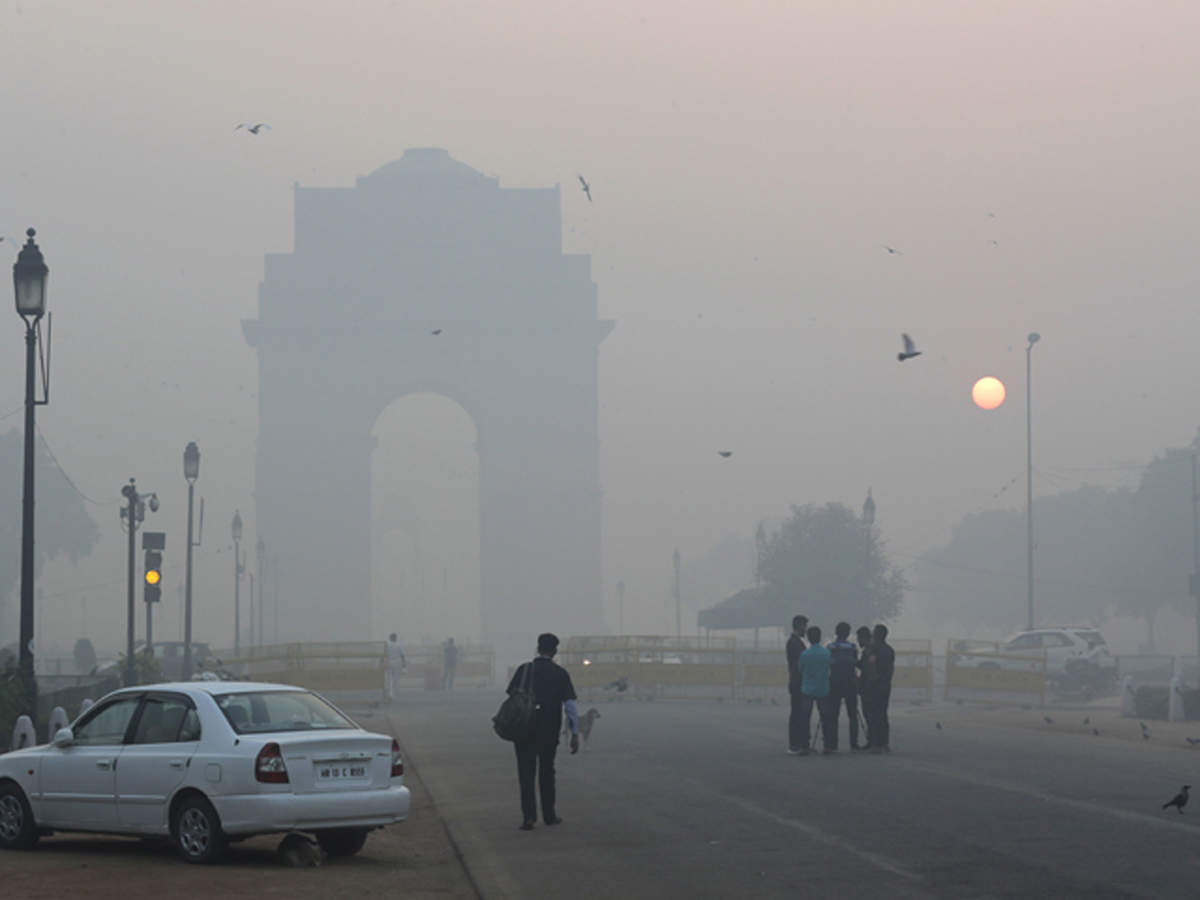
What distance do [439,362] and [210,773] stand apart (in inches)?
2873

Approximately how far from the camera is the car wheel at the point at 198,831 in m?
10.9

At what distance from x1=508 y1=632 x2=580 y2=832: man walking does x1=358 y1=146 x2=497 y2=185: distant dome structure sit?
69071 millimetres

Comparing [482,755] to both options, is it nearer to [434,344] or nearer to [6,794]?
[6,794]

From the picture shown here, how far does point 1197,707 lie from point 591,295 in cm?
5474

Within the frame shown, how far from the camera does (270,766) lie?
35.3ft

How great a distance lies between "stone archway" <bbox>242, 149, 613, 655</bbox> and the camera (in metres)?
80.1

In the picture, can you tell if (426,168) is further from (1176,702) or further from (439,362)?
(1176,702)

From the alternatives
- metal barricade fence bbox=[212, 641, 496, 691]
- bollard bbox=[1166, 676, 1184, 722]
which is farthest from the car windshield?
metal barricade fence bbox=[212, 641, 496, 691]

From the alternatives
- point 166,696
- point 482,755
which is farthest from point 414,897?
point 482,755

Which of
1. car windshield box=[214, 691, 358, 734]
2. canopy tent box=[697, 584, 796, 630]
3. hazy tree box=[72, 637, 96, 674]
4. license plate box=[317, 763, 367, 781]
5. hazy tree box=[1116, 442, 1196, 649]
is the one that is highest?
hazy tree box=[1116, 442, 1196, 649]

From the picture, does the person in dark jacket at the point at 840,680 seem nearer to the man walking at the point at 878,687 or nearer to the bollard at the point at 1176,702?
the man walking at the point at 878,687

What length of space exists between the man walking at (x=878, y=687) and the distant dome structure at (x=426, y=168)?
206 ft

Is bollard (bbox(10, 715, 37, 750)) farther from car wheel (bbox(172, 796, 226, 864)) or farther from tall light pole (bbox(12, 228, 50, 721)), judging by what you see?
car wheel (bbox(172, 796, 226, 864))

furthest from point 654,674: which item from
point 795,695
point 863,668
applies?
point 795,695
